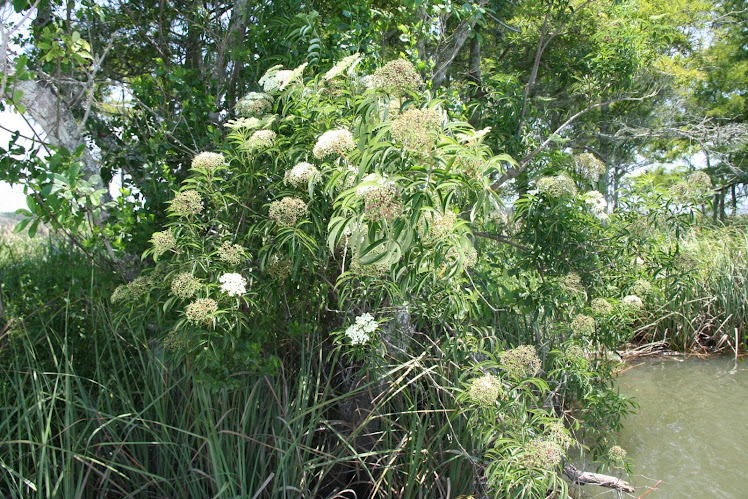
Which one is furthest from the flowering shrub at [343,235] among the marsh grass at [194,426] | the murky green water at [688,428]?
the murky green water at [688,428]

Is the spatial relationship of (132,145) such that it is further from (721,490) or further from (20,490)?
(721,490)

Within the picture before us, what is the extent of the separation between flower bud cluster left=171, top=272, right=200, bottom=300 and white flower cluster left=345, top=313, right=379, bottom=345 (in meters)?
0.66

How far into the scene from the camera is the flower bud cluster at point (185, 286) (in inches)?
79.9

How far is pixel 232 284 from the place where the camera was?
6.79 feet

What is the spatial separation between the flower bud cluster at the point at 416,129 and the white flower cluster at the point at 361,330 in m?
0.91

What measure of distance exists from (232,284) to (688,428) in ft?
13.9

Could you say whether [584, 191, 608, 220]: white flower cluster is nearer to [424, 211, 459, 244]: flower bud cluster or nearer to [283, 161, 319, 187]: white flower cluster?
[424, 211, 459, 244]: flower bud cluster

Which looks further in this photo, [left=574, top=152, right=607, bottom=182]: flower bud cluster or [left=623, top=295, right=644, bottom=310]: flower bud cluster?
[left=574, top=152, right=607, bottom=182]: flower bud cluster

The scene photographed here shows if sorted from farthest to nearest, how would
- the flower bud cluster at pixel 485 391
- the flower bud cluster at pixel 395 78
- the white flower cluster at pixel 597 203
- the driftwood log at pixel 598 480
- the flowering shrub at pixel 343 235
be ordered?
the driftwood log at pixel 598 480 < the white flower cluster at pixel 597 203 < the flower bud cluster at pixel 485 391 < the flower bud cluster at pixel 395 78 < the flowering shrub at pixel 343 235

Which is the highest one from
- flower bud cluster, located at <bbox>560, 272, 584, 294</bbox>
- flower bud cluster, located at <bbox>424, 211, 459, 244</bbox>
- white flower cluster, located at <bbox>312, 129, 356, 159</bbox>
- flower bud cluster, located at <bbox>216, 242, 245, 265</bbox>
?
white flower cluster, located at <bbox>312, 129, 356, 159</bbox>

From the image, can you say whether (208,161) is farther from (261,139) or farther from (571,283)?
(571,283)

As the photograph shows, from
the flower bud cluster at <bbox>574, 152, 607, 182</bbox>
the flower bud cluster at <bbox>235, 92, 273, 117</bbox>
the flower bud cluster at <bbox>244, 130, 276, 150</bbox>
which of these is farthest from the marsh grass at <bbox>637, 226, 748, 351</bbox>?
the flower bud cluster at <bbox>244, 130, 276, 150</bbox>

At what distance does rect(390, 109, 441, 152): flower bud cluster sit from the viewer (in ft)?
5.24

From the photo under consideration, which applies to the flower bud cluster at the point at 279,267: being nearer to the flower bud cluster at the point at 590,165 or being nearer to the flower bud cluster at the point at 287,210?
the flower bud cluster at the point at 287,210
